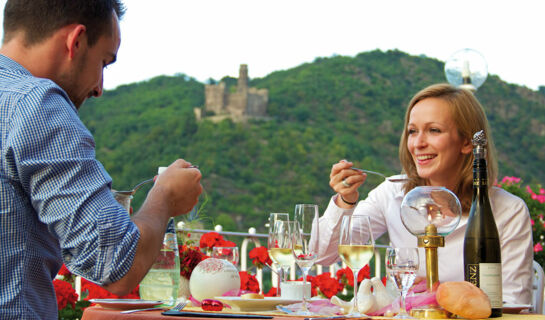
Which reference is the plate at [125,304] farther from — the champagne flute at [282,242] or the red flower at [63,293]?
the red flower at [63,293]

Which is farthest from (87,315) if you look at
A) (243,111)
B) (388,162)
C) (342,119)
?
(243,111)

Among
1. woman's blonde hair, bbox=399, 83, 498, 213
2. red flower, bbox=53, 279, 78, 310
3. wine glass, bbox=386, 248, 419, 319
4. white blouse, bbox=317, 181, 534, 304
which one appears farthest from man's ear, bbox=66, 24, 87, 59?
red flower, bbox=53, 279, 78, 310

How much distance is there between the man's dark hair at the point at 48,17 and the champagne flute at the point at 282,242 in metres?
0.58

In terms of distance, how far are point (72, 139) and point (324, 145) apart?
31893 mm

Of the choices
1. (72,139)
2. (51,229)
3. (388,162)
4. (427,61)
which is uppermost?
(427,61)

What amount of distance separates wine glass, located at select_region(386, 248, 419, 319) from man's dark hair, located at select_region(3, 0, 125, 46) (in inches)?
28.9

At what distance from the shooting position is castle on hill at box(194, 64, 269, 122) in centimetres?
4397

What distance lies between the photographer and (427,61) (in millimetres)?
36250

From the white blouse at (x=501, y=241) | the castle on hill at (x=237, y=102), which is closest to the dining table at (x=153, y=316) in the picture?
the white blouse at (x=501, y=241)

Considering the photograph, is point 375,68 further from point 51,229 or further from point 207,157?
point 51,229

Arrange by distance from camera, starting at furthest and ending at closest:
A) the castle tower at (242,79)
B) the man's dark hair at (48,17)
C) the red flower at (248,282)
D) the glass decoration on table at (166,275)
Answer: the castle tower at (242,79) < the red flower at (248,282) < the glass decoration on table at (166,275) < the man's dark hair at (48,17)

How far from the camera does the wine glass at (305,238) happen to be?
1.32 m

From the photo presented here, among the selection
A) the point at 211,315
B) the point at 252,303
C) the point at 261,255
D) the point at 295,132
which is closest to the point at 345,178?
the point at 252,303

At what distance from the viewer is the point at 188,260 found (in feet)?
5.37
